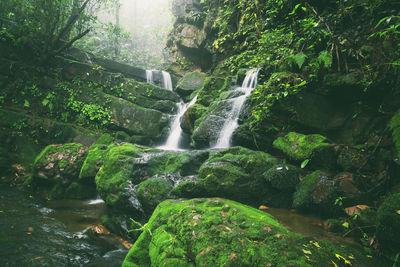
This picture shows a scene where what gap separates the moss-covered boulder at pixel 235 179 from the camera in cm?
353

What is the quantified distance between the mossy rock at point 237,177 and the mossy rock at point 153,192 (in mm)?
697

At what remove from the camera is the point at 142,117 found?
31.2 feet

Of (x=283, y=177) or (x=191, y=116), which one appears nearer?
(x=283, y=177)

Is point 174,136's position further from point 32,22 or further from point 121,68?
point 32,22

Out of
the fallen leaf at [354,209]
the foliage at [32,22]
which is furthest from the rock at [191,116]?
the foliage at [32,22]

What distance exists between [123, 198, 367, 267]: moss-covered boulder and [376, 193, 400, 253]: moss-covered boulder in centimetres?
29

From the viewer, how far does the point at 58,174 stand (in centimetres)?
595

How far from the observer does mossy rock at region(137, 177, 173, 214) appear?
12.1 ft

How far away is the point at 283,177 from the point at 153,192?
2392 millimetres

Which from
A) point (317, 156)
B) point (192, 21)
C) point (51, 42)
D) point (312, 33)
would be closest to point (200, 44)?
point (192, 21)

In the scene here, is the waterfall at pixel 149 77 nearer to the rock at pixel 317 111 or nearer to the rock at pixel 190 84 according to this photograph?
the rock at pixel 190 84

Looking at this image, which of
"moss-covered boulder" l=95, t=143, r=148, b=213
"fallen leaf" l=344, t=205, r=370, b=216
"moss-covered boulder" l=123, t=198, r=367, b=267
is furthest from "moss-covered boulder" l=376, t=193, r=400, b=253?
"moss-covered boulder" l=95, t=143, r=148, b=213

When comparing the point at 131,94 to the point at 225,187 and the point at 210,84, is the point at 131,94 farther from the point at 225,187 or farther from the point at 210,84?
the point at 225,187

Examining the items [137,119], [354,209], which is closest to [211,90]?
[137,119]
